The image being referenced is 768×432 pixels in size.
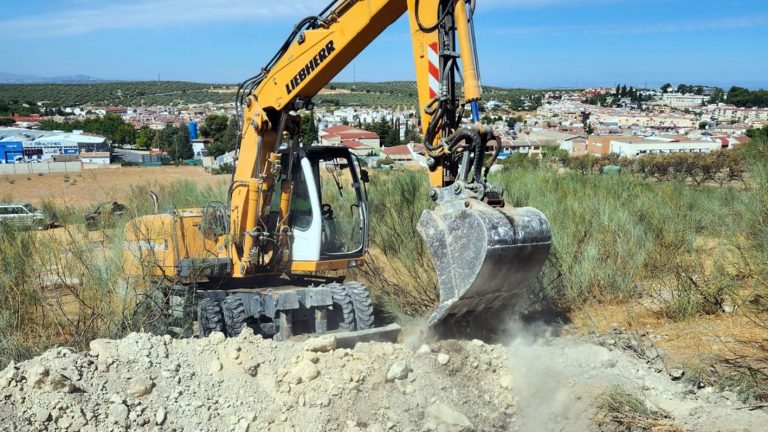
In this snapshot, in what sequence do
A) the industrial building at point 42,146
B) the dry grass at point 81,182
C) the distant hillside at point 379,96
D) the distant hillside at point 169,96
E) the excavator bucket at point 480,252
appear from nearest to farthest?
the excavator bucket at point 480,252 → the dry grass at point 81,182 → the industrial building at point 42,146 → the distant hillside at point 379,96 → the distant hillside at point 169,96

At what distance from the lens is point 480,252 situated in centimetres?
508

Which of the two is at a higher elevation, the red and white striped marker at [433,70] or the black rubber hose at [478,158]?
the red and white striped marker at [433,70]

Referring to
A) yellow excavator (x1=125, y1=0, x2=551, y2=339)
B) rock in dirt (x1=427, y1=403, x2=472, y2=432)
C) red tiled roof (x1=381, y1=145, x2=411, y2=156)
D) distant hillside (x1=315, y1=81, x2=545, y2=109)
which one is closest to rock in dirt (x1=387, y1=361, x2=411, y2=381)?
rock in dirt (x1=427, y1=403, x2=472, y2=432)

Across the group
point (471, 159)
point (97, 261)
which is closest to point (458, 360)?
point (471, 159)

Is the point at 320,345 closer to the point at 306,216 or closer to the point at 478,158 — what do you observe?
the point at 478,158

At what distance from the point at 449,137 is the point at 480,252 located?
3.36ft

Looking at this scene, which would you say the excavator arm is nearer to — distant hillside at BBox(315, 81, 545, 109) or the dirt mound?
the dirt mound

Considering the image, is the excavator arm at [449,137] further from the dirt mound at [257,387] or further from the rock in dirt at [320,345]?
the rock in dirt at [320,345]

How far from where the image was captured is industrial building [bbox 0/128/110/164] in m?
55.4

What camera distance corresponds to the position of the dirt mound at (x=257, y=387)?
15.3ft

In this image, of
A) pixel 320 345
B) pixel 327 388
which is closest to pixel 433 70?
pixel 320 345

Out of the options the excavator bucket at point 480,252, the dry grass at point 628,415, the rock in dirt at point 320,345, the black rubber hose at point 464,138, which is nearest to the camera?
the dry grass at point 628,415

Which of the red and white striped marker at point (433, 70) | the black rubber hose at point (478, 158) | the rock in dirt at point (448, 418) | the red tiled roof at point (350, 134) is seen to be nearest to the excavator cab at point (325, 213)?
the red and white striped marker at point (433, 70)

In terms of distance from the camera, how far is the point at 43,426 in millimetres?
4488
